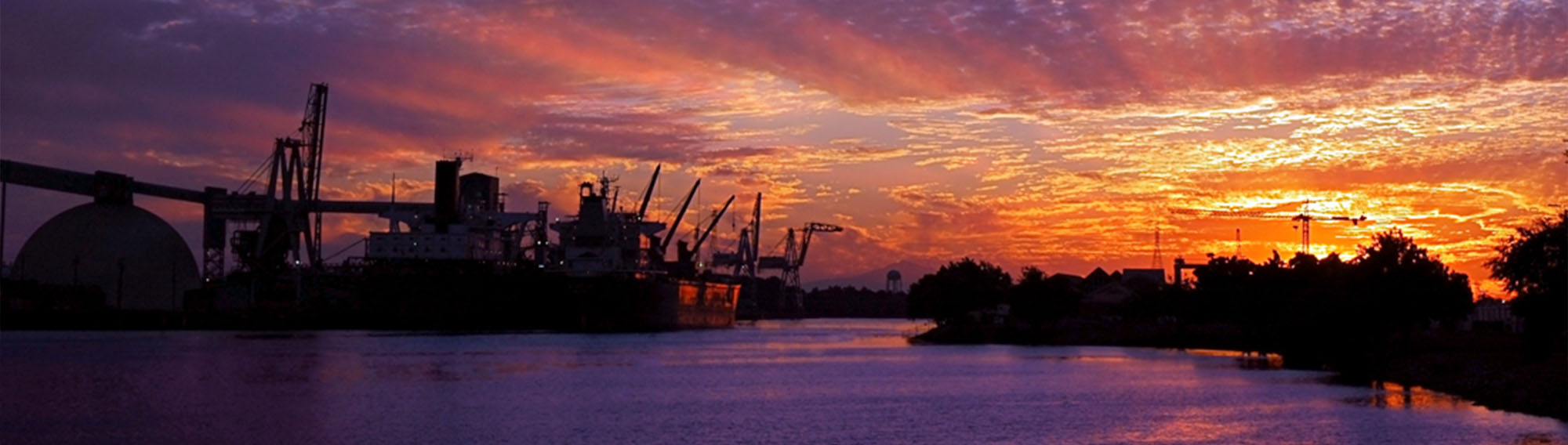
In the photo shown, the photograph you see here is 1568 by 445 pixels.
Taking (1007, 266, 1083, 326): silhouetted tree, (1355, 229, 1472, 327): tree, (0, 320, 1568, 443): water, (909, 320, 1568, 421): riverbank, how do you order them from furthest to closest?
(1007, 266, 1083, 326): silhouetted tree, (1355, 229, 1472, 327): tree, (909, 320, 1568, 421): riverbank, (0, 320, 1568, 443): water

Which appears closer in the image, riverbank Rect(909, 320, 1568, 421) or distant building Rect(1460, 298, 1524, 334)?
riverbank Rect(909, 320, 1568, 421)

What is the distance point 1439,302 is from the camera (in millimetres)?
69500

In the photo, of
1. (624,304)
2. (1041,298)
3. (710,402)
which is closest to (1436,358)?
(710,402)

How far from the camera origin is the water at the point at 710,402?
129 ft

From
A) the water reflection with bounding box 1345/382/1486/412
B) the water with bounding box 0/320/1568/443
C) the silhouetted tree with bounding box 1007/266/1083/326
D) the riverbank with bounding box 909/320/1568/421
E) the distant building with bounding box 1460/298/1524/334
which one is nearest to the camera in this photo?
the water with bounding box 0/320/1568/443

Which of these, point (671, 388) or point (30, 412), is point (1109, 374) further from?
point (30, 412)

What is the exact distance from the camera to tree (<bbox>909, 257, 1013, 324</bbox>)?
456ft

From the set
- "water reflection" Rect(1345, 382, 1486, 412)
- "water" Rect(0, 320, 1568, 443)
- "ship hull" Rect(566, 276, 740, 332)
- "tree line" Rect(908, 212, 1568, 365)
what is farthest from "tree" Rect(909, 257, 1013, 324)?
"water reflection" Rect(1345, 382, 1486, 412)

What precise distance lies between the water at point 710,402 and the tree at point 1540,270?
3.94 meters

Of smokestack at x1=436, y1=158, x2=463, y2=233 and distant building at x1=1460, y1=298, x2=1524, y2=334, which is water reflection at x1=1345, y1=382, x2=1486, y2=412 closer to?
distant building at x1=1460, y1=298, x2=1524, y2=334

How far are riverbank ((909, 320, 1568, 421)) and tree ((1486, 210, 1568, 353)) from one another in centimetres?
183

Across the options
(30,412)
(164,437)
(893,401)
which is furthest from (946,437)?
(30,412)

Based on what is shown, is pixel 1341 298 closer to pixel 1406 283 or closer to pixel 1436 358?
pixel 1406 283

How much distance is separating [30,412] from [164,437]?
380 inches
